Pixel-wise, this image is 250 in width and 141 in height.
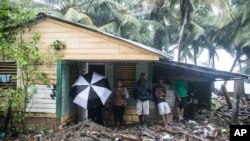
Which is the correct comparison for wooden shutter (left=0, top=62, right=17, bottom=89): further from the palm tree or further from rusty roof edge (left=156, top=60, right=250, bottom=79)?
the palm tree

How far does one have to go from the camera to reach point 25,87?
963 cm

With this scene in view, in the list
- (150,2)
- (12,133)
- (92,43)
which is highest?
(150,2)

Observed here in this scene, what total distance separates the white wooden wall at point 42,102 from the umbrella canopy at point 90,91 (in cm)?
80

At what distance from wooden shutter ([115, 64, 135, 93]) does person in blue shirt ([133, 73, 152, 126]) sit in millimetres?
888

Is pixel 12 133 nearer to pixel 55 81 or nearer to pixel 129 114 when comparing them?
pixel 55 81

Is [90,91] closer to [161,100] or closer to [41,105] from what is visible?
[41,105]

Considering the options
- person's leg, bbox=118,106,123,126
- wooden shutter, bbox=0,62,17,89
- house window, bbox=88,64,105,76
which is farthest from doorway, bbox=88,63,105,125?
wooden shutter, bbox=0,62,17,89

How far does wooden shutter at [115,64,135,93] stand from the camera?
1170cm

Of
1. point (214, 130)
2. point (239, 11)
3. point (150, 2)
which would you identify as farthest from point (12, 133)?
point (239, 11)

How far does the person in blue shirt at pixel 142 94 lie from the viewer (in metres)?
10.7

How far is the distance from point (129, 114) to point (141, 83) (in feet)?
5.01

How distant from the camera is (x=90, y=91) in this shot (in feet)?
33.2

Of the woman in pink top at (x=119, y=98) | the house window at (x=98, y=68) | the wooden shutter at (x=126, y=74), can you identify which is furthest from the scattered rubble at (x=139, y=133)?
the house window at (x=98, y=68)

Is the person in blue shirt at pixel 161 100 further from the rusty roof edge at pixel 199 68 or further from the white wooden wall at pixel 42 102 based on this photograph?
the white wooden wall at pixel 42 102
